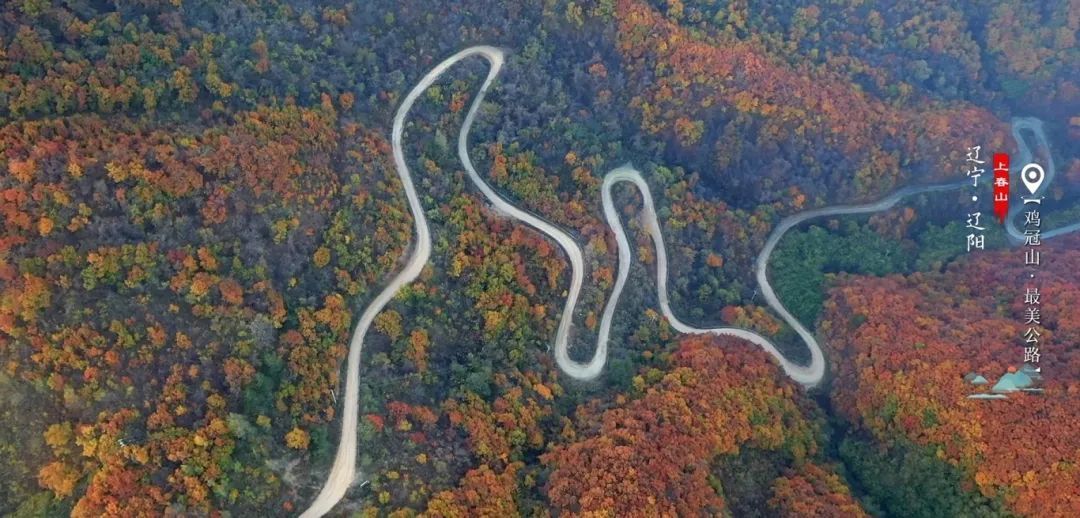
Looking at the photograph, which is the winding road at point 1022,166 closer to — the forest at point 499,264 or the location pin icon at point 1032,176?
the location pin icon at point 1032,176

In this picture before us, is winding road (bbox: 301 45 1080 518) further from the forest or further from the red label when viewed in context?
the red label

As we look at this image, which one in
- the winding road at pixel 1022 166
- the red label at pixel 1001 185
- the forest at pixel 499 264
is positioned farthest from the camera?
the winding road at pixel 1022 166

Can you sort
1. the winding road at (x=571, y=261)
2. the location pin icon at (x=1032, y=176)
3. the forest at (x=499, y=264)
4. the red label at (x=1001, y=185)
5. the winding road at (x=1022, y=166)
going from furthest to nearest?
1. the location pin icon at (x=1032, y=176)
2. the winding road at (x=1022, y=166)
3. the red label at (x=1001, y=185)
4. the winding road at (x=571, y=261)
5. the forest at (x=499, y=264)

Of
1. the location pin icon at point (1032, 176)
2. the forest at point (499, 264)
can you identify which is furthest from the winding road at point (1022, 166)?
the forest at point (499, 264)

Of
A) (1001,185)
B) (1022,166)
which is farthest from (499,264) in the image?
(1022,166)

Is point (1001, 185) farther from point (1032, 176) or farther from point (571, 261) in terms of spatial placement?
point (571, 261)
